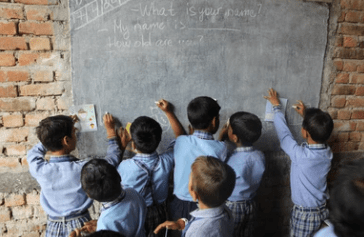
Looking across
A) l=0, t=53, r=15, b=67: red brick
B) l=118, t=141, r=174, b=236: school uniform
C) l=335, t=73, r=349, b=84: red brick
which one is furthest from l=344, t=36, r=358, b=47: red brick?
l=0, t=53, r=15, b=67: red brick

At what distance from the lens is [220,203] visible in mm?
1456

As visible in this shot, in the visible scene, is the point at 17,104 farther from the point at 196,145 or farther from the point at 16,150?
the point at 196,145

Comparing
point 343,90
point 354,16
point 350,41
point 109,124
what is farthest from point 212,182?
point 354,16

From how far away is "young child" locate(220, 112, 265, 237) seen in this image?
2061 mm

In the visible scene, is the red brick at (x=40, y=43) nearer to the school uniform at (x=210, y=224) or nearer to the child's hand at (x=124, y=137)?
the child's hand at (x=124, y=137)

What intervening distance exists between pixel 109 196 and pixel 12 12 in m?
1.50

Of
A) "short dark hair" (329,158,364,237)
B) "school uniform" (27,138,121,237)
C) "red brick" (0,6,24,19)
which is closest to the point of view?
"short dark hair" (329,158,364,237)

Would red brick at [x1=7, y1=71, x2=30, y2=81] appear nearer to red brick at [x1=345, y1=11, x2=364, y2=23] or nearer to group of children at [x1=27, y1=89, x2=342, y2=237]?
group of children at [x1=27, y1=89, x2=342, y2=237]

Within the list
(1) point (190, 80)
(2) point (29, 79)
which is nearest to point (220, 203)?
(1) point (190, 80)

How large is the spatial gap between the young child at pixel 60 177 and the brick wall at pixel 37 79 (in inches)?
12.7

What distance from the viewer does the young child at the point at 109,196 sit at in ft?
4.76

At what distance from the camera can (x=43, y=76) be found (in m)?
1.98

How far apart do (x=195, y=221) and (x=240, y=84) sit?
1344 mm

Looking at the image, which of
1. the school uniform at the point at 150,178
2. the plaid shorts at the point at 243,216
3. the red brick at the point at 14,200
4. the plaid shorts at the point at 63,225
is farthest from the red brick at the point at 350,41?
the red brick at the point at 14,200
